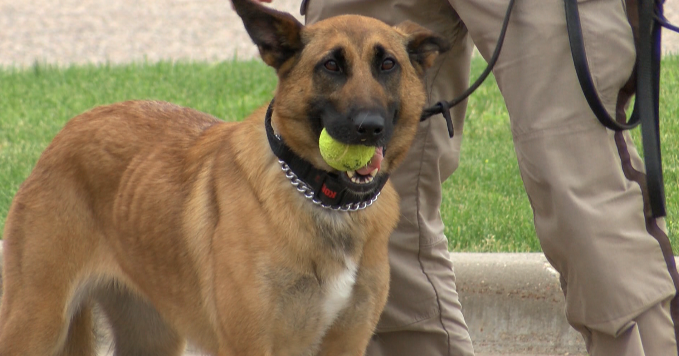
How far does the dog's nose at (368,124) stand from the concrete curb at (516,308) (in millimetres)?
1618

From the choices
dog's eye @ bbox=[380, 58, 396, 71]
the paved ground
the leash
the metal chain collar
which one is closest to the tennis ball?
the metal chain collar

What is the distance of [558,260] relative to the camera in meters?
2.87

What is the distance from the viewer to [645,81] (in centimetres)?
274

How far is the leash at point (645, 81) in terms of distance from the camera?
2686 mm

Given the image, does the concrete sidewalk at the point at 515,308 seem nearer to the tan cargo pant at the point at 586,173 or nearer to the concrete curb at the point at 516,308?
the concrete curb at the point at 516,308

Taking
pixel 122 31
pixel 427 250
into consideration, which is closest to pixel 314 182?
pixel 427 250

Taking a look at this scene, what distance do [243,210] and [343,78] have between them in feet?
1.69

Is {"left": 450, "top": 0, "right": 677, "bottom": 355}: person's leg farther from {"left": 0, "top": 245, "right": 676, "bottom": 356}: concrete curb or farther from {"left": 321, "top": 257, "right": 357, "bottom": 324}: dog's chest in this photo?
{"left": 0, "top": 245, "right": 676, "bottom": 356}: concrete curb

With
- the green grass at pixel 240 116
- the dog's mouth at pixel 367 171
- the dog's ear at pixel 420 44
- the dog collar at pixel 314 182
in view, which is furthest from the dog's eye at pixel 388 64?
the green grass at pixel 240 116

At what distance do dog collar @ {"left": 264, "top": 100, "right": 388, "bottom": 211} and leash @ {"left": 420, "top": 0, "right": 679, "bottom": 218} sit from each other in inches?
25.1

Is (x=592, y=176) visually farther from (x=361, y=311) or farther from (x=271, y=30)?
(x=271, y=30)

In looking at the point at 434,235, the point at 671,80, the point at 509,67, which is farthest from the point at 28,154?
the point at 671,80

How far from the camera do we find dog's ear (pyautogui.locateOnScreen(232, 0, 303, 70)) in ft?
9.29

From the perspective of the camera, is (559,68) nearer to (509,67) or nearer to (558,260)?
(509,67)
